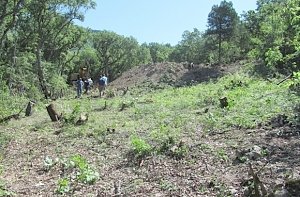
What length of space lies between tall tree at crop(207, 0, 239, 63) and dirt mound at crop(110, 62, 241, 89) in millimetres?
9659

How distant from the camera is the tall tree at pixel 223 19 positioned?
46.1 meters

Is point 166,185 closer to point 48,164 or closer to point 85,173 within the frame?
point 85,173

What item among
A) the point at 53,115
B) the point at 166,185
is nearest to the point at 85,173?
the point at 166,185

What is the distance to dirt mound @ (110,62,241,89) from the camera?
34.0 m

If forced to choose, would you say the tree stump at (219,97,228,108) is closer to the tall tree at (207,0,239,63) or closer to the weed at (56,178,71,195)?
the weed at (56,178,71,195)

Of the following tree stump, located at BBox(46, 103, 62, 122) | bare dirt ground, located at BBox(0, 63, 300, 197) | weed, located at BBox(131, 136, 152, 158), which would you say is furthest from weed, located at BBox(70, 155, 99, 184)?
tree stump, located at BBox(46, 103, 62, 122)

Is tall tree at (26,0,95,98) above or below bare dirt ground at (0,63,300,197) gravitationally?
above

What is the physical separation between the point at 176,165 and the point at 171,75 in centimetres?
2706

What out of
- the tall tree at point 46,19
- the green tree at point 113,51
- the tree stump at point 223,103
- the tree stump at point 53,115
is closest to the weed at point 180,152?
the tree stump at point 223,103

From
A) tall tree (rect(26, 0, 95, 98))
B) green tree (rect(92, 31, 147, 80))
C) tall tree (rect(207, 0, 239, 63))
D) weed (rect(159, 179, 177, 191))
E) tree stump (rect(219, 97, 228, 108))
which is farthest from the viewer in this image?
green tree (rect(92, 31, 147, 80))

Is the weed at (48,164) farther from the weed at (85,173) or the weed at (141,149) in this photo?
the weed at (141,149)

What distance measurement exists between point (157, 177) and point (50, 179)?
98.4 inches

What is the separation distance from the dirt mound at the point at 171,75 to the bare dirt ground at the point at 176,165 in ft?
70.5

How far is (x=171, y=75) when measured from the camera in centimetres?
3556
